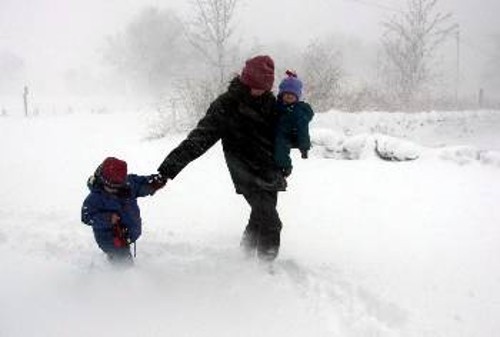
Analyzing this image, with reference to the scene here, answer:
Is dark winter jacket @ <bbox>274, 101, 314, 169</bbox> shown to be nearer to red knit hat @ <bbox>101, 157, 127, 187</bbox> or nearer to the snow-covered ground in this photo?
the snow-covered ground

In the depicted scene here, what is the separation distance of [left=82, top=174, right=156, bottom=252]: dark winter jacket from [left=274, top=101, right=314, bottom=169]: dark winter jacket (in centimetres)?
103

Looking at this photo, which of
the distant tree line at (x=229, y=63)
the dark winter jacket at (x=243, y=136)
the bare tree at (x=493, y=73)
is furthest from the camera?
the bare tree at (x=493, y=73)

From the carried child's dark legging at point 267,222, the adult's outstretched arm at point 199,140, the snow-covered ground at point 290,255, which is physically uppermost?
the adult's outstretched arm at point 199,140

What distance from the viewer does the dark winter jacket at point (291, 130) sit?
14.4 ft

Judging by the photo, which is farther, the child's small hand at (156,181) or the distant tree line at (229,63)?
the distant tree line at (229,63)

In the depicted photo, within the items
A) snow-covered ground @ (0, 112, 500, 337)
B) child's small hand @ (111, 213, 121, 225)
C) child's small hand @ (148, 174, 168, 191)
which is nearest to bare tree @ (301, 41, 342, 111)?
snow-covered ground @ (0, 112, 500, 337)

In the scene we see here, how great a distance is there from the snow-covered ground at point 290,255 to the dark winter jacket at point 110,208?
29cm

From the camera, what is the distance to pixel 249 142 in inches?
179

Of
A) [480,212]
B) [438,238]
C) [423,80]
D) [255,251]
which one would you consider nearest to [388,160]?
[480,212]

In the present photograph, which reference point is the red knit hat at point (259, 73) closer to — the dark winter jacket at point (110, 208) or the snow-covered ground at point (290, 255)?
the dark winter jacket at point (110, 208)

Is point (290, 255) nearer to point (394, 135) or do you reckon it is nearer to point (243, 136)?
point (243, 136)

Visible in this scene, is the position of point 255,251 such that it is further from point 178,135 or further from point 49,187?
point 178,135

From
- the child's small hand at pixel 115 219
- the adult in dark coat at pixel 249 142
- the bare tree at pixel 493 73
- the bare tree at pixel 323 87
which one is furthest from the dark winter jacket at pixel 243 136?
the bare tree at pixel 493 73

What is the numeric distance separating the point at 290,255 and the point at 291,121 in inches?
50.9
